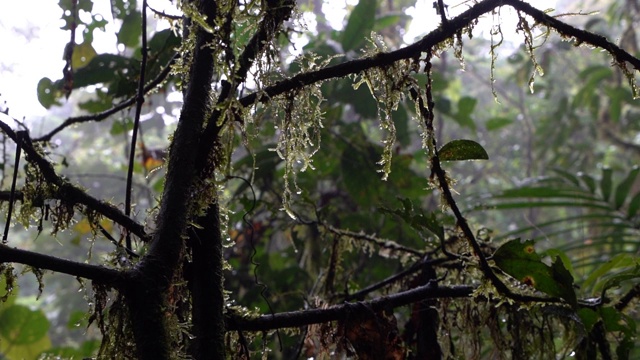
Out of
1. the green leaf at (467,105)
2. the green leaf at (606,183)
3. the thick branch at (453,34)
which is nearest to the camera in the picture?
the thick branch at (453,34)

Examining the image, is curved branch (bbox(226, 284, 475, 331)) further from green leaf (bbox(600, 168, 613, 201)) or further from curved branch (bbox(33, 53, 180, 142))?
green leaf (bbox(600, 168, 613, 201))

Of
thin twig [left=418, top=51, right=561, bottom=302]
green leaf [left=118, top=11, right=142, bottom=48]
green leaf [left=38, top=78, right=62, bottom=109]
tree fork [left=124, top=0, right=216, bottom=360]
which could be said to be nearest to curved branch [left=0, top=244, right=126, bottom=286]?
tree fork [left=124, top=0, right=216, bottom=360]

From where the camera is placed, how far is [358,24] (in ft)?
6.48

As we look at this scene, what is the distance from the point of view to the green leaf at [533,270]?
62 centimetres

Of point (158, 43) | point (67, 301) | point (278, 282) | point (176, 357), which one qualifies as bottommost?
point (176, 357)

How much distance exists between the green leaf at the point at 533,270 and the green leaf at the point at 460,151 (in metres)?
0.11

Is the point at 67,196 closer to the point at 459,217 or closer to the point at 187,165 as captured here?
the point at 187,165

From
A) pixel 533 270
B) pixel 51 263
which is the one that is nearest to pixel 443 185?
pixel 533 270

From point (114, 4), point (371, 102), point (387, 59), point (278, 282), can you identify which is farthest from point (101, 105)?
point (387, 59)

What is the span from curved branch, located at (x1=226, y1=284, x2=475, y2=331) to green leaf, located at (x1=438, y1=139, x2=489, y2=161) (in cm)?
18

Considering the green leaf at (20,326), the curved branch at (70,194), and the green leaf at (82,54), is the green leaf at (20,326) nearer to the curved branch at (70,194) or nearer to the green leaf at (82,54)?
the green leaf at (82,54)

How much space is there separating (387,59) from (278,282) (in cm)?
119

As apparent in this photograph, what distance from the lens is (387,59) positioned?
55 centimetres

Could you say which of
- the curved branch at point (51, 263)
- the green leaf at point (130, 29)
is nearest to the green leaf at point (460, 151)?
the curved branch at point (51, 263)
